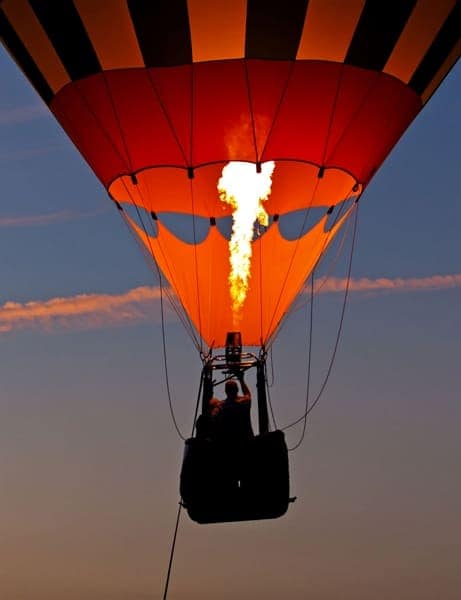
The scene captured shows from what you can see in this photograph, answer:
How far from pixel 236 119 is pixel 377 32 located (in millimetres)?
1743

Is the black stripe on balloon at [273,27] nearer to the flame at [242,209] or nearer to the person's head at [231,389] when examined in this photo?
the flame at [242,209]

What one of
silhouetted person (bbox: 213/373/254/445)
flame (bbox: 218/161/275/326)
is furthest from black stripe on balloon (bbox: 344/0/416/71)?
silhouetted person (bbox: 213/373/254/445)

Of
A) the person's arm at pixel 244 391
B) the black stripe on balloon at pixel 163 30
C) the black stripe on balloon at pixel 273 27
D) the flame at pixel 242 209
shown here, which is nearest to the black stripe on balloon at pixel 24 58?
the black stripe on balloon at pixel 163 30

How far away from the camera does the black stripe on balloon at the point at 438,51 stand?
1750 cm

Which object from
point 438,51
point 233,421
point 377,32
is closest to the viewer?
point 233,421

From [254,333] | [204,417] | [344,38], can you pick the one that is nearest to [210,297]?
[254,333]

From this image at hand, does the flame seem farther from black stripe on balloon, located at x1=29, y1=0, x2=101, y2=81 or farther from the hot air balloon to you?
black stripe on balloon, located at x1=29, y1=0, x2=101, y2=81

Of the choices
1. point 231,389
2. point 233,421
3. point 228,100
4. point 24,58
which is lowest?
point 233,421

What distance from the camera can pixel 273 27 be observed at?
650 inches

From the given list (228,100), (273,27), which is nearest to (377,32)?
(273,27)

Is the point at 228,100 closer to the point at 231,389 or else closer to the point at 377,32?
the point at 377,32

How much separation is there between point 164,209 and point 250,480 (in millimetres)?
3559

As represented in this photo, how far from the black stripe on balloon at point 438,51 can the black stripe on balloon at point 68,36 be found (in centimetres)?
347

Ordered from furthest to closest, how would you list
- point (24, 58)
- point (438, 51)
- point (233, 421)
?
point (24, 58), point (438, 51), point (233, 421)
